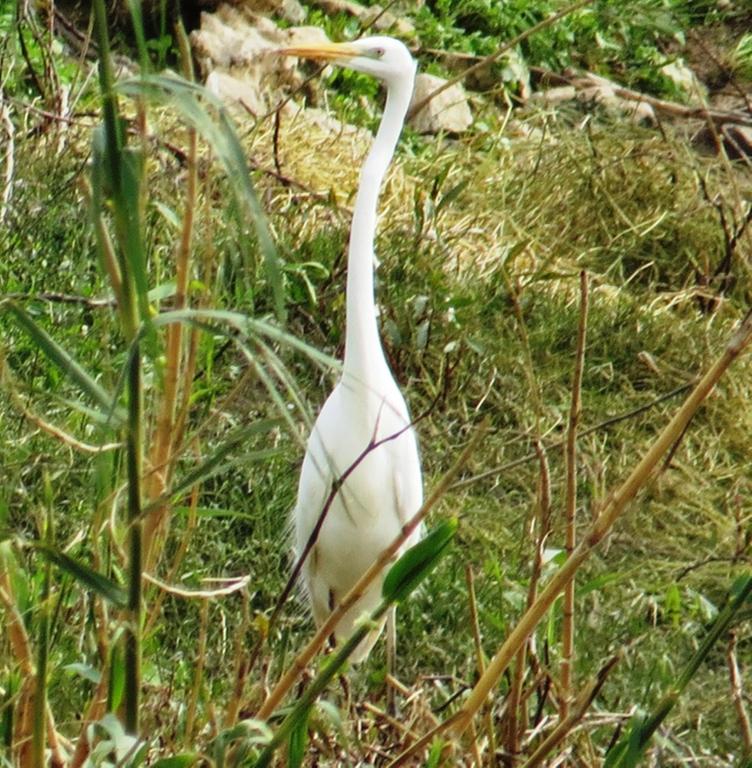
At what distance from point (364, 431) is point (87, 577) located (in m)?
1.76

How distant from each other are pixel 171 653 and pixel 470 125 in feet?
8.66

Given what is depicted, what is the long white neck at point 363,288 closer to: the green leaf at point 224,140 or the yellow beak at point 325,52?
the yellow beak at point 325,52

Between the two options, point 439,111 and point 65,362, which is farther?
point 439,111

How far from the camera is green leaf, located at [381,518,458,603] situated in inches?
39.2

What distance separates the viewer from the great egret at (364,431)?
2629mm

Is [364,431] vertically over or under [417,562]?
under

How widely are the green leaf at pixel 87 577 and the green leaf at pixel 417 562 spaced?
0.18 m

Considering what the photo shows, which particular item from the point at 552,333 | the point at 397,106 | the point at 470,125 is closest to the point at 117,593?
the point at 397,106

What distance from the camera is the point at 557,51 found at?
584 centimetres

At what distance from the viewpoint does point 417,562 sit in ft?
3.30

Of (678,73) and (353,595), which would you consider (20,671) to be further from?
(678,73)

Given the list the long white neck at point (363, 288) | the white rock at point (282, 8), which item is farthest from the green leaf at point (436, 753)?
the white rock at point (282, 8)

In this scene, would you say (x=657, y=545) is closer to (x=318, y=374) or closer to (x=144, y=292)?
(x=318, y=374)

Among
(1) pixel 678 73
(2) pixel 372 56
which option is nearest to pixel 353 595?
(2) pixel 372 56
